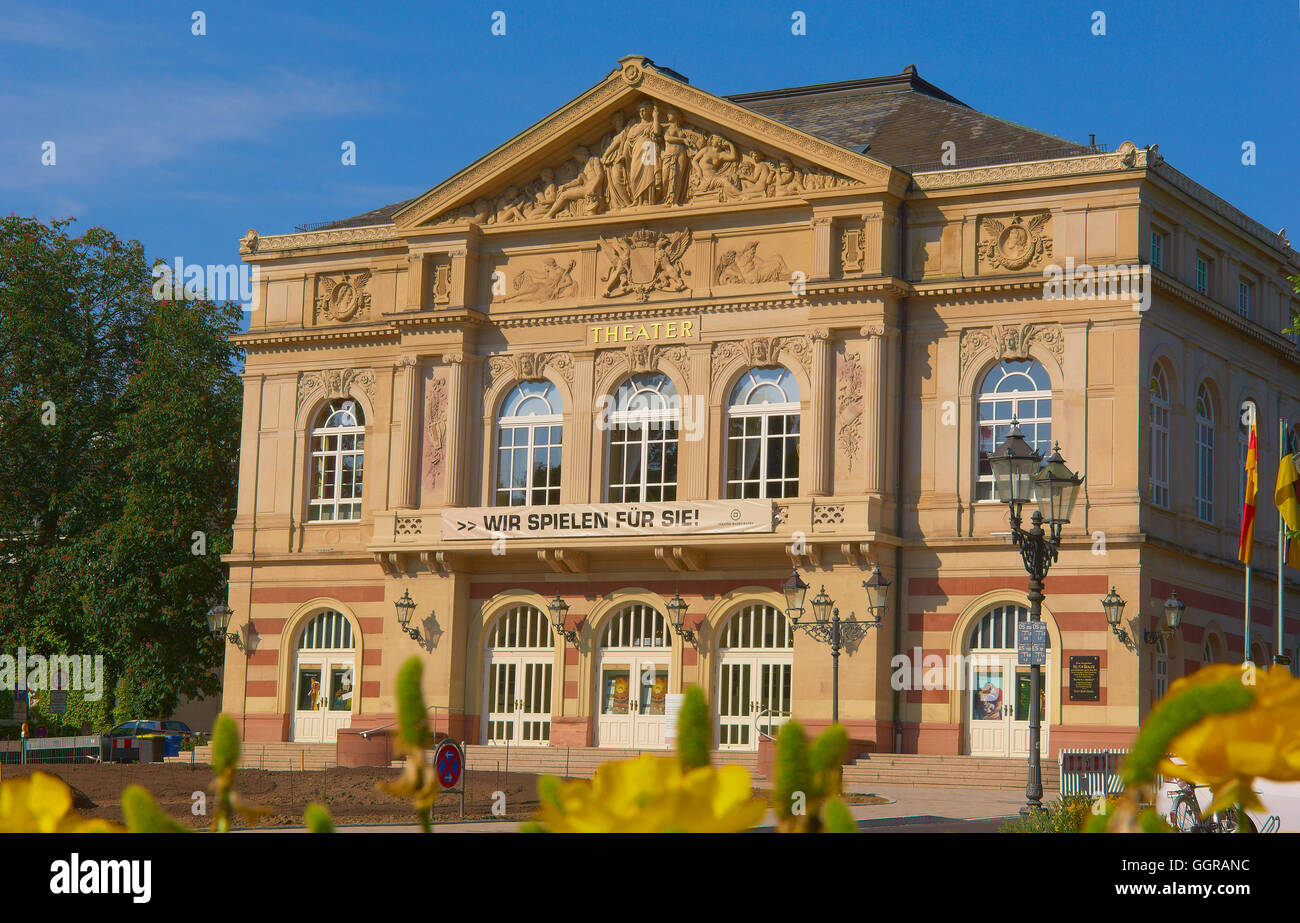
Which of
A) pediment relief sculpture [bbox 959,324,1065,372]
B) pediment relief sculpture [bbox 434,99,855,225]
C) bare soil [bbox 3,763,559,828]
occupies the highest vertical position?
pediment relief sculpture [bbox 434,99,855,225]

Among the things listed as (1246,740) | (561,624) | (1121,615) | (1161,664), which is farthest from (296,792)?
(1246,740)

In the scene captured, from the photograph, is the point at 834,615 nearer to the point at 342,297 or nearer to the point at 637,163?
the point at 637,163

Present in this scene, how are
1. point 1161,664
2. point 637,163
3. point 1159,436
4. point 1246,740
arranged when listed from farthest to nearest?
point 637,163 < point 1159,436 < point 1161,664 < point 1246,740

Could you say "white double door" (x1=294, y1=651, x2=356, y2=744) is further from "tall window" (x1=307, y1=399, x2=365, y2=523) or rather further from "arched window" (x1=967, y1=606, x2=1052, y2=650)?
"arched window" (x1=967, y1=606, x2=1052, y2=650)

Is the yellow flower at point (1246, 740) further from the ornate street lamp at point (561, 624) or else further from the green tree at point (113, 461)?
the green tree at point (113, 461)

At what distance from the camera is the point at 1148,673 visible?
37625mm

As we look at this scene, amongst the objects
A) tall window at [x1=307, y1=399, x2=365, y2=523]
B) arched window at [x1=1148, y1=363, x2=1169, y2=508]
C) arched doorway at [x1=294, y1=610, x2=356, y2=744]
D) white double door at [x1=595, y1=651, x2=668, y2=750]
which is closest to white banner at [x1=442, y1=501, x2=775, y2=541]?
white double door at [x1=595, y1=651, x2=668, y2=750]

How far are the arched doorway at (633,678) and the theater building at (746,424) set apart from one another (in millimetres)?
96

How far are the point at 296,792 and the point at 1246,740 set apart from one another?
32.1m

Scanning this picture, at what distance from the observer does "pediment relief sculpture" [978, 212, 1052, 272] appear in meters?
39.4

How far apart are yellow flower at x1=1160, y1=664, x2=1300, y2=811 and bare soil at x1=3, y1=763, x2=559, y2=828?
23409mm

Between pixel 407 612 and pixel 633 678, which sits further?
pixel 407 612

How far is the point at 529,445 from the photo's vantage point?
43.9 meters

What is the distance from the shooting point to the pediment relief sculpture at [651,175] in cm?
4172
